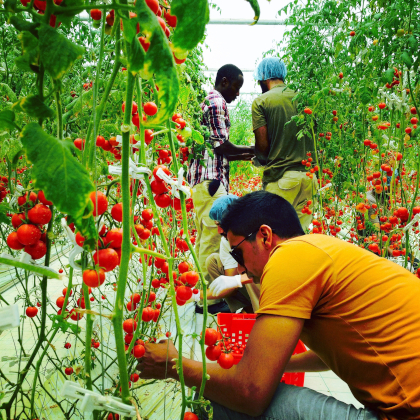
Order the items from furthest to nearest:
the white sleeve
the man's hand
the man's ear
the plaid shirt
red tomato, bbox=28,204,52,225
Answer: the plaid shirt < the white sleeve < the man's ear < the man's hand < red tomato, bbox=28,204,52,225

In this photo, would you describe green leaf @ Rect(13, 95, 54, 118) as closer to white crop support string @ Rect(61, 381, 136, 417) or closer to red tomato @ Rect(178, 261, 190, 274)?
white crop support string @ Rect(61, 381, 136, 417)

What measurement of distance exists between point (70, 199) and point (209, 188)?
1.98m

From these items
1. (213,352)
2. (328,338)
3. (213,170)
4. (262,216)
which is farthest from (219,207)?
(213,352)

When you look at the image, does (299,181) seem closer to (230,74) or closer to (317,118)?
(317,118)

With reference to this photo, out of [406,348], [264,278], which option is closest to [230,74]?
[264,278]

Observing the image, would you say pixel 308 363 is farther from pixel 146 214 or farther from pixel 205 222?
pixel 205 222

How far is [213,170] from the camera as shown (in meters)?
2.34

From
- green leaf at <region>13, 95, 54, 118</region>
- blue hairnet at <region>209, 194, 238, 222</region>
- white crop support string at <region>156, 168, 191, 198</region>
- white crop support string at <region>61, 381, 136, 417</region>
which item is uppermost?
green leaf at <region>13, 95, 54, 118</region>

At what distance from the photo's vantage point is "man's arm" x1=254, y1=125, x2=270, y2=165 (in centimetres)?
238

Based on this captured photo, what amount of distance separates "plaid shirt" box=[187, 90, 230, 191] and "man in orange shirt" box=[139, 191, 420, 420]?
1.41 meters

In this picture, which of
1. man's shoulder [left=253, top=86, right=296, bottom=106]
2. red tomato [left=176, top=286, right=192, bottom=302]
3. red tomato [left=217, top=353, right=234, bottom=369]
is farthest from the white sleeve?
red tomato [left=176, top=286, right=192, bottom=302]

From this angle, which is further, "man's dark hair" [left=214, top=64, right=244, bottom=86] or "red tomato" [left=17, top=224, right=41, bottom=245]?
"man's dark hair" [left=214, top=64, right=244, bottom=86]

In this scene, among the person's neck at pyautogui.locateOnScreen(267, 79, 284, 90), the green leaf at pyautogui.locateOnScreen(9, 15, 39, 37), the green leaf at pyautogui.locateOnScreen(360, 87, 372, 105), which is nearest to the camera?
the green leaf at pyautogui.locateOnScreen(9, 15, 39, 37)

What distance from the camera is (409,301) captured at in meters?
0.85
